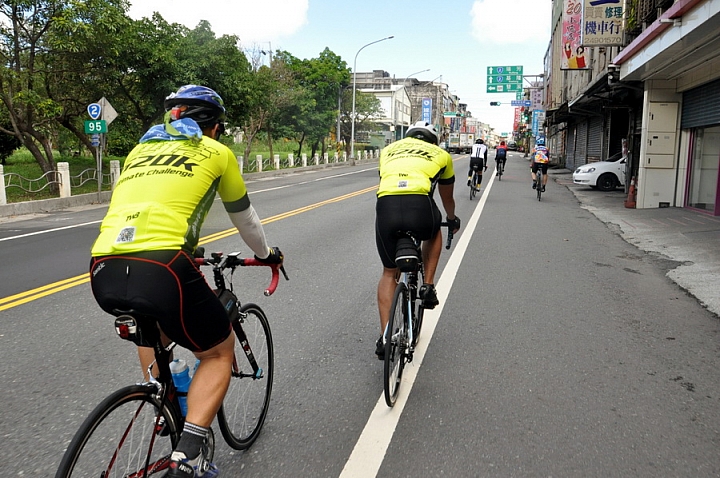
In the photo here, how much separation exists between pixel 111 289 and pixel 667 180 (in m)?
15.9

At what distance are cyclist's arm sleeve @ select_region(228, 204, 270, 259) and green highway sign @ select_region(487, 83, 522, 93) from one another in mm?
53571

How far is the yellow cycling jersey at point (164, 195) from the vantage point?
226cm

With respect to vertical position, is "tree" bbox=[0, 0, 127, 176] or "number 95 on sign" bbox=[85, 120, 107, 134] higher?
"tree" bbox=[0, 0, 127, 176]

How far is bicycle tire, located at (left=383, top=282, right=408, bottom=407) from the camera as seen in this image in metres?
3.56

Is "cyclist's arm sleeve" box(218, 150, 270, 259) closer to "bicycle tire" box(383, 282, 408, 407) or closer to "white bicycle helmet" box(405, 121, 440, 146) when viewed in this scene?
"bicycle tire" box(383, 282, 408, 407)

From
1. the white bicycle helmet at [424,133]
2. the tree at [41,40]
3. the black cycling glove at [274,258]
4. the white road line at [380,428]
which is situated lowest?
the white road line at [380,428]

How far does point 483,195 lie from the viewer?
62.0 feet

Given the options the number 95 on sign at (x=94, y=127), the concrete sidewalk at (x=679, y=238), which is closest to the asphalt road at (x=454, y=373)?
the concrete sidewalk at (x=679, y=238)

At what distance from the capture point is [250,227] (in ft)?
8.94

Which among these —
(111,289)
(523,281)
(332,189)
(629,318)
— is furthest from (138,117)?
(111,289)

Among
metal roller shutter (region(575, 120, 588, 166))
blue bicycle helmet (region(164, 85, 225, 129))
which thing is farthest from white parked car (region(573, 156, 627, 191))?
blue bicycle helmet (region(164, 85, 225, 129))

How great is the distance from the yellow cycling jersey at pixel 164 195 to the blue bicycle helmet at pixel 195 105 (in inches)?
5.2

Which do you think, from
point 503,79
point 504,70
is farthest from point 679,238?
point 504,70

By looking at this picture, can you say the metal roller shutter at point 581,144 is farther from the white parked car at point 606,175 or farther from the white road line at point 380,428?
the white road line at point 380,428
